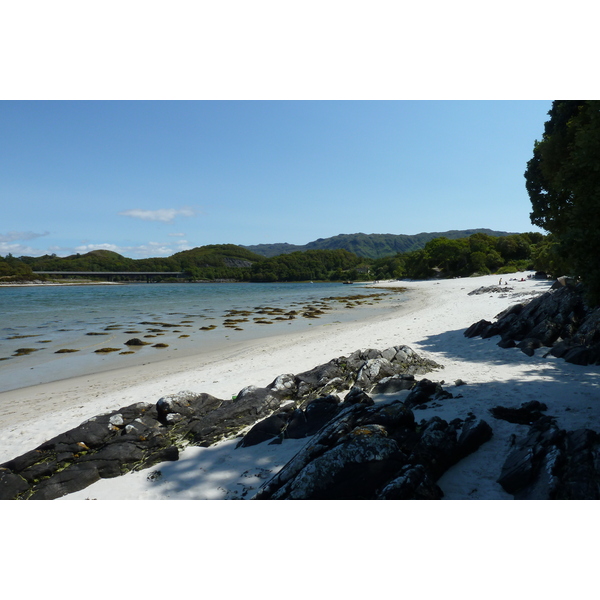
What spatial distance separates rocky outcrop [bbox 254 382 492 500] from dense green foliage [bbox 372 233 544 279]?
7879cm

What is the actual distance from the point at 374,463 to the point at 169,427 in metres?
4.83

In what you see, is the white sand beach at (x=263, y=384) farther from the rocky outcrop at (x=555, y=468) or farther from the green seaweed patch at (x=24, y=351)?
the green seaweed patch at (x=24, y=351)

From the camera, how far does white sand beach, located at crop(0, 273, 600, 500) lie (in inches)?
187

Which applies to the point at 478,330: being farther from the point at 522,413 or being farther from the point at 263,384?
the point at 263,384

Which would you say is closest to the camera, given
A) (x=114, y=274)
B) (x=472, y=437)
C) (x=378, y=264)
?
(x=472, y=437)

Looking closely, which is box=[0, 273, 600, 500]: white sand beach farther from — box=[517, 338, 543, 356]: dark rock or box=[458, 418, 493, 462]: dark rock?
box=[517, 338, 543, 356]: dark rock

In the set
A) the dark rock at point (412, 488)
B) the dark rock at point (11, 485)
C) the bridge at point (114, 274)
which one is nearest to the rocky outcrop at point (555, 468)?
the dark rock at point (412, 488)

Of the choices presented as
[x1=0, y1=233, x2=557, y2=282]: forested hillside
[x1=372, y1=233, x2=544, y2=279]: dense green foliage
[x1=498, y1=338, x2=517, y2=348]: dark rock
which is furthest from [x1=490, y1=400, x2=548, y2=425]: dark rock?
[x1=372, y1=233, x2=544, y2=279]: dense green foliage

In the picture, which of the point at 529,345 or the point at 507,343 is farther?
the point at 507,343

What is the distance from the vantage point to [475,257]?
262 feet

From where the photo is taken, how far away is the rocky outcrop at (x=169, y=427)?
5.30 m

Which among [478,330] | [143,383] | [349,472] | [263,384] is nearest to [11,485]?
[349,472]

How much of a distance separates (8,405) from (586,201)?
14.3m

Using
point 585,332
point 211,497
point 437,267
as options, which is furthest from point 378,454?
point 437,267
